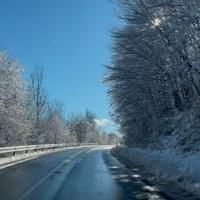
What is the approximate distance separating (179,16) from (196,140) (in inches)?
359

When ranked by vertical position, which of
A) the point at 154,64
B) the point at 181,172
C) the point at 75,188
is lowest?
the point at 75,188

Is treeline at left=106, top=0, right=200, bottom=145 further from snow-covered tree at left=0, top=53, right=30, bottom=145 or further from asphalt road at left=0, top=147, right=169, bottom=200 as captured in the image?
snow-covered tree at left=0, top=53, right=30, bottom=145

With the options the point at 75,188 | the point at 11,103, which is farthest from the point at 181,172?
the point at 11,103

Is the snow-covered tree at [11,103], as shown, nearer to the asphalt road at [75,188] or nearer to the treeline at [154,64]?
the treeline at [154,64]

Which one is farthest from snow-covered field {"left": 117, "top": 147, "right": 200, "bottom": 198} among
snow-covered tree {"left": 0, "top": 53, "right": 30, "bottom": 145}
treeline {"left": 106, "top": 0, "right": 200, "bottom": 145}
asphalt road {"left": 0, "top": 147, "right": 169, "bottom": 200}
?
snow-covered tree {"left": 0, "top": 53, "right": 30, "bottom": 145}

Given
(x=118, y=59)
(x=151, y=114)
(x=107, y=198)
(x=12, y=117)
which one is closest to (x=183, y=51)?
(x=107, y=198)

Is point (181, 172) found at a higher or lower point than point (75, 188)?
higher

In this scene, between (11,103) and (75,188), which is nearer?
(75,188)

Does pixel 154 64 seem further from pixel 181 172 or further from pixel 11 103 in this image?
pixel 11 103

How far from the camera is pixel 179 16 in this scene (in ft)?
62.2

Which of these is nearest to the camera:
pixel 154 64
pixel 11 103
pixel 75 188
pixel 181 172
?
pixel 75 188

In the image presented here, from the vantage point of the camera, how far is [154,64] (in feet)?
104

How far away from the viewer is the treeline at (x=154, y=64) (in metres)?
20.1

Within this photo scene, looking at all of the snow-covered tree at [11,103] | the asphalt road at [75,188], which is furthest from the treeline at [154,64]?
the snow-covered tree at [11,103]
